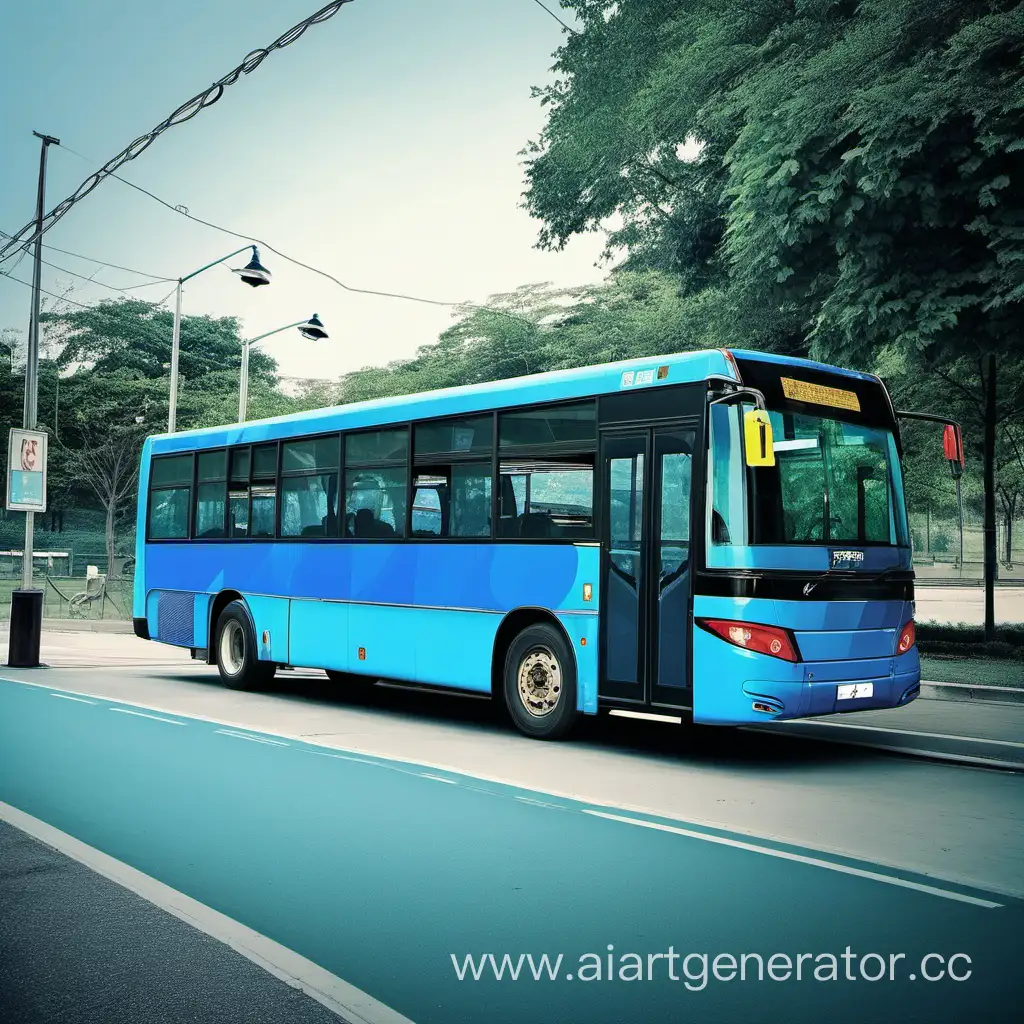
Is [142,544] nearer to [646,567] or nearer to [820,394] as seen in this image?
[646,567]

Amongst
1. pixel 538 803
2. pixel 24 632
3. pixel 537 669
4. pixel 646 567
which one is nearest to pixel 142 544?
pixel 24 632

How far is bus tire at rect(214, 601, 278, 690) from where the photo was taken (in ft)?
49.7

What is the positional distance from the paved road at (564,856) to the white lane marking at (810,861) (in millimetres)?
21

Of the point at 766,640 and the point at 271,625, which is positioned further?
the point at 271,625

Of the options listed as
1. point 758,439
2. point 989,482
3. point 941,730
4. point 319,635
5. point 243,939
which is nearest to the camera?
point 243,939

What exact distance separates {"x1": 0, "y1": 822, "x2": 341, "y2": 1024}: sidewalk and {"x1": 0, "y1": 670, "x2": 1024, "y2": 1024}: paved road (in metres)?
0.33

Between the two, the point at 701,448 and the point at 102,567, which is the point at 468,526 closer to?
the point at 701,448

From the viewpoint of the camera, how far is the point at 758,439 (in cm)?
874

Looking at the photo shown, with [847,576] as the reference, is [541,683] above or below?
below

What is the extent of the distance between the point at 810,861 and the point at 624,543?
419cm

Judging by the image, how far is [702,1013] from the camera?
14.2 ft

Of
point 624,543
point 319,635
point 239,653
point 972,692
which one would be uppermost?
point 624,543

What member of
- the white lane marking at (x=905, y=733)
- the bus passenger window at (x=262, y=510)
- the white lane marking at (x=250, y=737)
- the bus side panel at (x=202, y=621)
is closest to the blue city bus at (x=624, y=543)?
the bus passenger window at (x=262, y=510)

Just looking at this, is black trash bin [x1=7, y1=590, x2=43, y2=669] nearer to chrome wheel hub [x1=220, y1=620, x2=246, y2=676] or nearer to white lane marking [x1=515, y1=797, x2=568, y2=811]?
chrome wheel hub [x1=220, y1=620, x2=246, y2=676]
